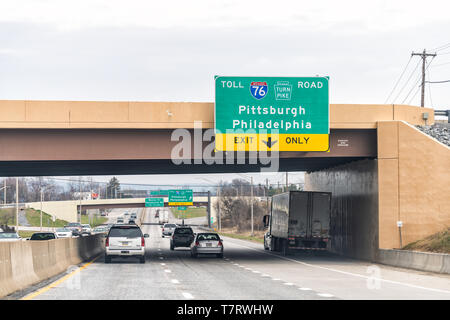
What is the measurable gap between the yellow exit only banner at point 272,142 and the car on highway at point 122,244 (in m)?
5.53

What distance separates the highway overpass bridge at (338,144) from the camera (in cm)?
3183

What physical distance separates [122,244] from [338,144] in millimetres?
11526

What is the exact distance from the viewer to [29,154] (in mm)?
32031

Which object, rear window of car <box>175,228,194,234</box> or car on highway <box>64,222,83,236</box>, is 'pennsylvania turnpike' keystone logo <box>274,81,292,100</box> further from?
car on highway <box>64,222,83,236</box>

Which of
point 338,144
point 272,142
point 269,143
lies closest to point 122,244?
point 269,143

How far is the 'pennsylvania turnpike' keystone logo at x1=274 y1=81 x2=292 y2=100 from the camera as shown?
108 feet

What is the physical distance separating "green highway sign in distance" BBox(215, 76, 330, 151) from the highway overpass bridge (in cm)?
105

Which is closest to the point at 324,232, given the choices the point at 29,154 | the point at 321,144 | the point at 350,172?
the point at 350,172

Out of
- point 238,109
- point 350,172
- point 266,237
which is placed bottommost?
point 266,237

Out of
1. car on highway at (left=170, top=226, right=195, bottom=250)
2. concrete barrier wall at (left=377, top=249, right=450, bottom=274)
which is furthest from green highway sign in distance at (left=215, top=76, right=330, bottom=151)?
car on highway at (left=170, top=226, right=195, bottom=250)

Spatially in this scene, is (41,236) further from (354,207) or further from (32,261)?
(32,261)

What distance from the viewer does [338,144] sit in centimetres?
3450

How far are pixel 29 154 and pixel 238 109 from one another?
9767 millimetres

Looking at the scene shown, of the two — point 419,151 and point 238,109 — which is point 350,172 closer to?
point 419,151
